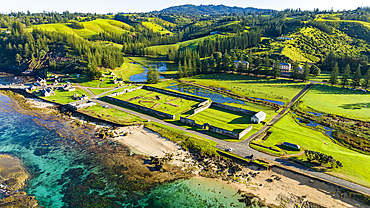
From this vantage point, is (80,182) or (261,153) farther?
(261,153)

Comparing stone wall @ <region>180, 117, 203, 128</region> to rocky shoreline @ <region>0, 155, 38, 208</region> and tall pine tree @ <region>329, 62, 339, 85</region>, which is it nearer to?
rocky shoreline @ <region>0, 155, 38, 208</region>

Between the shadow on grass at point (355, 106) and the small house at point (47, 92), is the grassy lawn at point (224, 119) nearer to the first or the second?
the shadow on grass at point (355, 106)

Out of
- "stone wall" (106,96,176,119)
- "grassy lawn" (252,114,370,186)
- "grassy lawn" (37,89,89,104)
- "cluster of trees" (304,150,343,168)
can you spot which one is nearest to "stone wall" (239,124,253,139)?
"grassy lawn" (252,114,370,186)

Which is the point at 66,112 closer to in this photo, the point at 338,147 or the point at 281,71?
the point at 338,147

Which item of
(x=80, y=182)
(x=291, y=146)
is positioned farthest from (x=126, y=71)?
(x=291, y=146)

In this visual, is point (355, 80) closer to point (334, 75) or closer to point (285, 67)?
point (334, 75)

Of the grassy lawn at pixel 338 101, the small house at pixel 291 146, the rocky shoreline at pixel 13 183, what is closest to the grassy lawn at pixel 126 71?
the rocky shoreline at pixel 13 183
